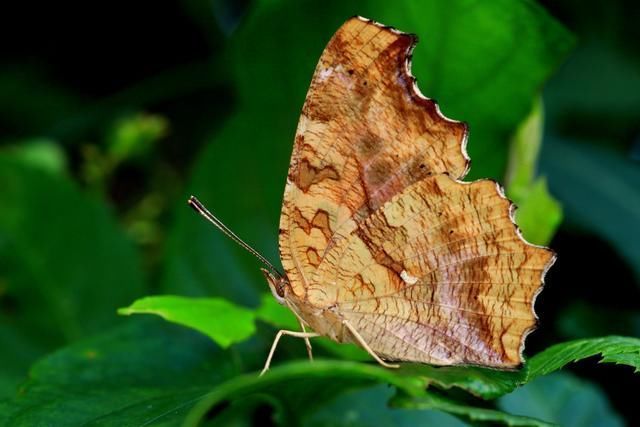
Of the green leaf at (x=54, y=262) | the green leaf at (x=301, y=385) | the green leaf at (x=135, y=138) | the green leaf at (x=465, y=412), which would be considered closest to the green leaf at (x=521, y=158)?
the green leaf at (x=301, y=385)

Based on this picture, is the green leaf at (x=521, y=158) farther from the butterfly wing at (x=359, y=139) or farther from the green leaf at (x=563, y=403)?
the green leaf at (x=563, y=403)

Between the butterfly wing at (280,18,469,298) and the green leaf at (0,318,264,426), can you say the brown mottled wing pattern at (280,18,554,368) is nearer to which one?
the butterfly wing at (280,18,469,298)

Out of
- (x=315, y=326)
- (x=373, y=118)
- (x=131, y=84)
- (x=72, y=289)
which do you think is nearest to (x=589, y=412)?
(x=315, y=326)

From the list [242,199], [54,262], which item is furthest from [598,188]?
[54,262]

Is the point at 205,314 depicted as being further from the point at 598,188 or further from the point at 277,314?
the point at 598,188

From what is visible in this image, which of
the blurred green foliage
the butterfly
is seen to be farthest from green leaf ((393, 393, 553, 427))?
the butterfly
